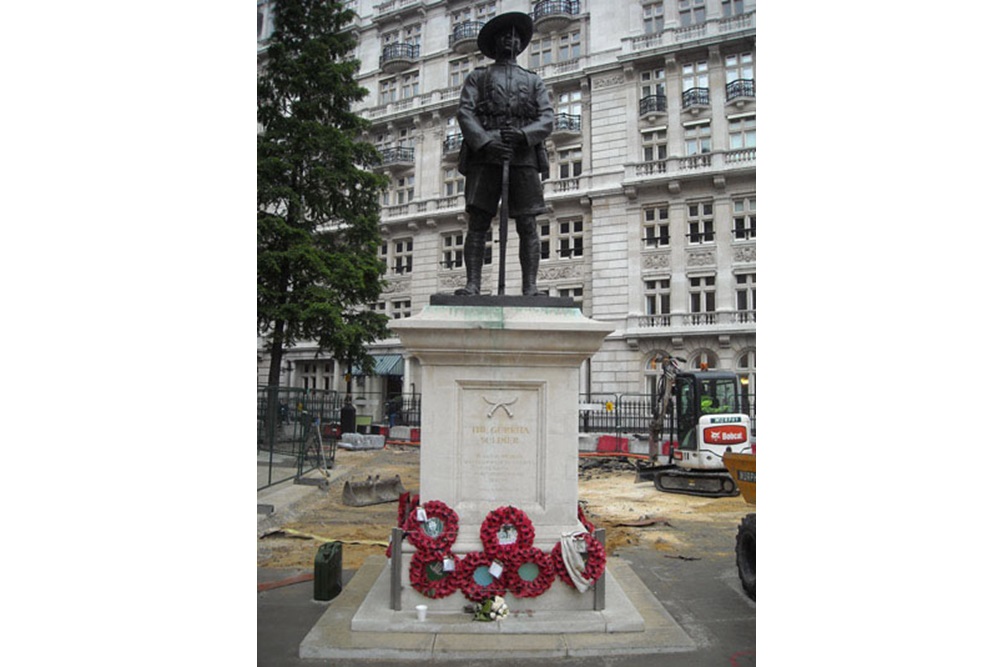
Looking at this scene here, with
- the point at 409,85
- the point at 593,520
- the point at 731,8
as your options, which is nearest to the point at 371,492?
the point at 593,520

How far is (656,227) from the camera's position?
25734 millimetres

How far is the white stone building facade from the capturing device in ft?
78.1

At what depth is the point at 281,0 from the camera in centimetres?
1819


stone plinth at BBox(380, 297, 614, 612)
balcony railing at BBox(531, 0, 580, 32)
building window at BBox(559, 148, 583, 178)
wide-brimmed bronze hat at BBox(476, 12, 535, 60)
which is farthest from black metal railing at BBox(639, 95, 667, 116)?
stone plinth at BBox(380, 297, 614, 612)

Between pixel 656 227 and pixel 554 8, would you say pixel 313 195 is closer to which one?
pixel 656 227

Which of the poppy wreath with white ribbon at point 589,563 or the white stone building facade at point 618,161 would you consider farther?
the white stone building facade at point 618,161

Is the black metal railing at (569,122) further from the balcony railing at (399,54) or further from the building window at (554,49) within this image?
the balcony railing at (399,54)

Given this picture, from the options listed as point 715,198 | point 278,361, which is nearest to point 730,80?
point 715,198

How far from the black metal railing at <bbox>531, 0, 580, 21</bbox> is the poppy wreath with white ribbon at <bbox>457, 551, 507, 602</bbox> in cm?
2611

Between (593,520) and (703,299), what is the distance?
15.9 m

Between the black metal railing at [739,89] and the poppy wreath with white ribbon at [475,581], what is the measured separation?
23.4 metres

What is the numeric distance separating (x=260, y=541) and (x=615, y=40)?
79.5 feet

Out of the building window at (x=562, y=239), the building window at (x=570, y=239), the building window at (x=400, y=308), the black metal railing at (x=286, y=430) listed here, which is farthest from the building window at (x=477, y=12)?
the black metal railing at (x=286, y=430)

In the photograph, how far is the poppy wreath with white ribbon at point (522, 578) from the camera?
4.57m
